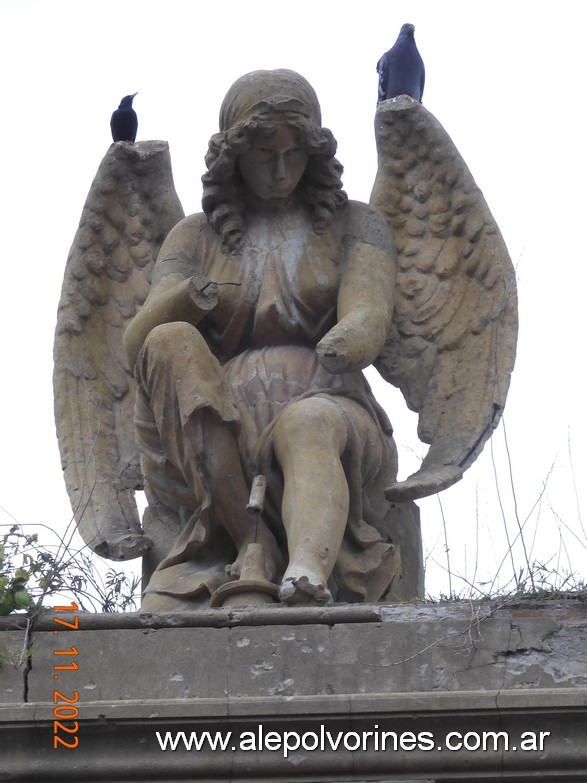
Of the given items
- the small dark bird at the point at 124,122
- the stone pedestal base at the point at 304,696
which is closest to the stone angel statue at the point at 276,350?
the stone pedestal base at the point at 304,696

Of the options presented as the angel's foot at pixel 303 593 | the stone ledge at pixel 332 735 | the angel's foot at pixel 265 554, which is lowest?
the stone ledge at pixel 332 735

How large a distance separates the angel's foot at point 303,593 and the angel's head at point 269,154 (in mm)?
1743

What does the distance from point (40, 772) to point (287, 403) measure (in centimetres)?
192

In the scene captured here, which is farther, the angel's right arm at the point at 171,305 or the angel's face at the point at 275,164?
the angel's face at the point at 275,164

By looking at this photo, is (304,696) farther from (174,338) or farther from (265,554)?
(174,338)

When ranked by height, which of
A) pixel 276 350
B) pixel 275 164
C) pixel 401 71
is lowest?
pixel 276 350

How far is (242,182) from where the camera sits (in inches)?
344

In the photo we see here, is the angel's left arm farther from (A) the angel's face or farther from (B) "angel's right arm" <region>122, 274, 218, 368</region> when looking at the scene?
(B) "angel's right arm" <region>122, 274, 218, 368</region>

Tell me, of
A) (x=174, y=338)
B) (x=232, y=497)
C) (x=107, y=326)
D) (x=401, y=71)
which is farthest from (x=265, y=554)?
(x=401, y=71)

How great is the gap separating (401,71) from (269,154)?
257 cm

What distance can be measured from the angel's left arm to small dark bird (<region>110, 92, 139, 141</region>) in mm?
2170

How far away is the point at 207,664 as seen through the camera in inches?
283

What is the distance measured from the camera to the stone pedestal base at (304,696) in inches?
269

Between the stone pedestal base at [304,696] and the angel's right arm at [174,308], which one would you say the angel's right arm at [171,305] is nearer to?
the angel's right arm at [174,308]
